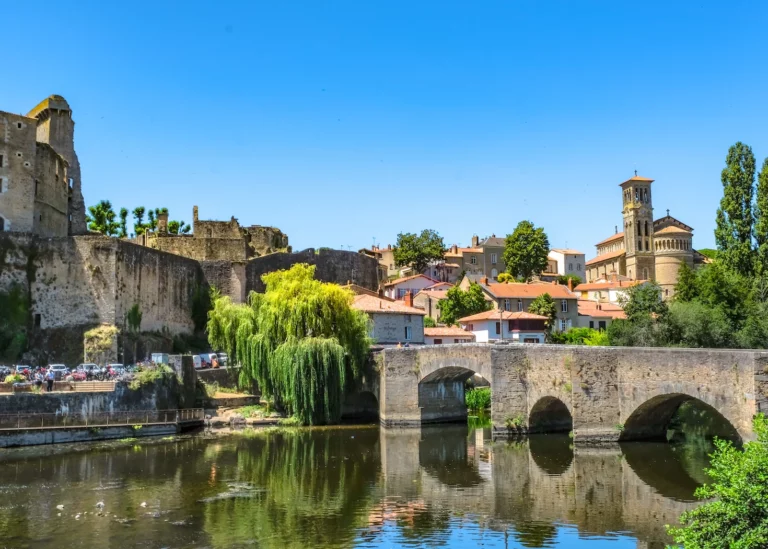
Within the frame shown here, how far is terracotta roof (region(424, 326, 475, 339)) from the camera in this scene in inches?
2172

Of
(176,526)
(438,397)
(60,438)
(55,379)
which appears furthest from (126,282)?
(176,526)

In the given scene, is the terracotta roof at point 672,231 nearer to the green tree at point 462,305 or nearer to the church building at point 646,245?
the church building at point 646,245

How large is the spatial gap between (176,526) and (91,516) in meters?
2.71

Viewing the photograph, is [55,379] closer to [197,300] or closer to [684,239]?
[197,300]

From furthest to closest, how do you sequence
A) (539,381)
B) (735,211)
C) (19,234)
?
1. (735,211)
2. (19,234)
3. (539,381)

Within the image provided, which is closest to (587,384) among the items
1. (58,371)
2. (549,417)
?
(549,417)

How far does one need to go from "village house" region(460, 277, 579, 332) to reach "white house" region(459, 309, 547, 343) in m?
6.38

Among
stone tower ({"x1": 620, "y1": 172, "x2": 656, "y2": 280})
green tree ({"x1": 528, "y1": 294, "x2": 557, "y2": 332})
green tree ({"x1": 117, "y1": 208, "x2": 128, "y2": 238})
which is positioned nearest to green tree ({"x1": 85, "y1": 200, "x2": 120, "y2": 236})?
green tree ({"x1": 117, "y1": 208, "x2": 128, "y2": 238})

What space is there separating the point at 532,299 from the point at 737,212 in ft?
63.5

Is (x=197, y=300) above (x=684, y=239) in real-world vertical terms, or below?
below

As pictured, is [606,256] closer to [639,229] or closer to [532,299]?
[639,229]

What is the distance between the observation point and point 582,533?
18.7m

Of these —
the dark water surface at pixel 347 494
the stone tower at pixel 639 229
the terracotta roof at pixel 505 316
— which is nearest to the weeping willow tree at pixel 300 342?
the dark water surface at pixel 347 494

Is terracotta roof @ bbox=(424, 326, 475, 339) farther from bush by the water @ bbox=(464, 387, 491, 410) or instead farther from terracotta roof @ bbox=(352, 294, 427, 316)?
bush by the water @ bbox=(464, 387, 491, 410)
